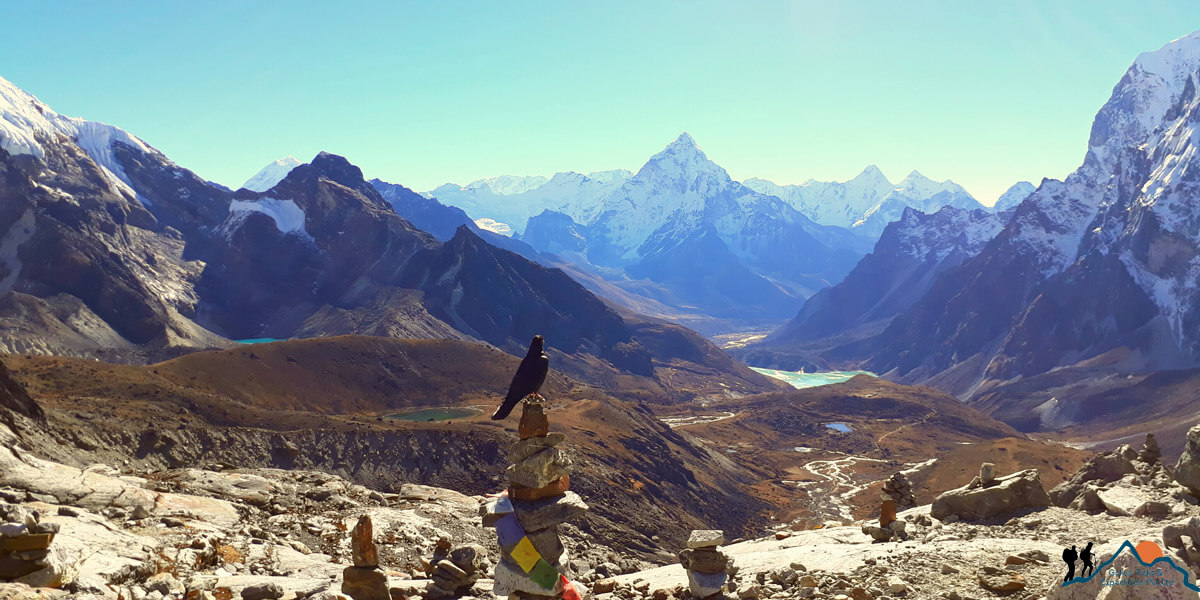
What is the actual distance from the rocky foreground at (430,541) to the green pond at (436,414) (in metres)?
44.3

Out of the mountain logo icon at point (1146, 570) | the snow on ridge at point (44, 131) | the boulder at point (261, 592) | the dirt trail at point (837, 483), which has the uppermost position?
the snow on ridge at point (44, 131)

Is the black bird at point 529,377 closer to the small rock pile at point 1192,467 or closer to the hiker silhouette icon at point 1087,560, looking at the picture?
the hiker silhouette icon at point 1087,560

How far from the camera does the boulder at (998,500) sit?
22500 mm

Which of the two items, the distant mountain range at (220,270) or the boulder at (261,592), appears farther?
the distant mountain range at (220,270)

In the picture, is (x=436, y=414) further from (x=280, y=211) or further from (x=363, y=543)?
(x=280, y=211)

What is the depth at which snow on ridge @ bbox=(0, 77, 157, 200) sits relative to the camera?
14550cm

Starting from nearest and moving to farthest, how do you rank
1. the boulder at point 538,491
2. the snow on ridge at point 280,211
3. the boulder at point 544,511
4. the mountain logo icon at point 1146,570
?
the mountain logo icon at point 1146,570, the boulder at point 544,511, the boulder at point 538,491, the snow on ridge at point 280,211

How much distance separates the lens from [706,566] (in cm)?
1695

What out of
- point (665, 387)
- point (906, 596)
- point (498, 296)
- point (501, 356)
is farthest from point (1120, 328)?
point (906, 596)

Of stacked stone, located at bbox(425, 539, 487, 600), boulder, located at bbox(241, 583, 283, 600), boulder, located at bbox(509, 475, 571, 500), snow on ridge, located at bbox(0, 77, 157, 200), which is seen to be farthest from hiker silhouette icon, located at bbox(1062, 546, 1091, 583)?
snow on ridge, located at bbox(0, 77, 157, 200)

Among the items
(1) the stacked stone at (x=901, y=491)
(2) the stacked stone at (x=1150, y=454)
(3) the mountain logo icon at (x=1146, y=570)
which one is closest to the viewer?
(3) the mountain logo icon at (x=1146, y=570)

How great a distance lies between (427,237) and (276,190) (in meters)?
46.1

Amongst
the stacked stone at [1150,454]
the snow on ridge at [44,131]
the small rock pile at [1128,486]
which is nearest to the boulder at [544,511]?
the small rock pile at [1128,486]

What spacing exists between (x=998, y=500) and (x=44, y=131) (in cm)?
18948
